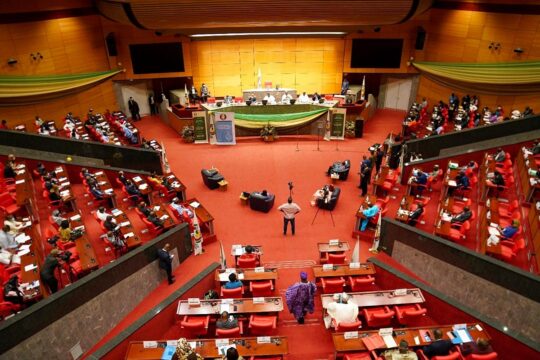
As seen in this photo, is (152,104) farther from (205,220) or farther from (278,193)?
(205,220)

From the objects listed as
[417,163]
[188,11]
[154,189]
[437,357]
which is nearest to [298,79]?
[188,11]

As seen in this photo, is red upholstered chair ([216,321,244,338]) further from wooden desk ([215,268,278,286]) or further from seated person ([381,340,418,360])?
seated person ([381,340,418,360])

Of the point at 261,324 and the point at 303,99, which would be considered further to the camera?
the point at 303,99

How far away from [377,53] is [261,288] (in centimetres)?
1638

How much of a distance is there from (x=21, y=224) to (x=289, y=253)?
23.0 feet

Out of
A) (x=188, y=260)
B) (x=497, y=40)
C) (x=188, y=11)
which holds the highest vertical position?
(x=188, y=11)

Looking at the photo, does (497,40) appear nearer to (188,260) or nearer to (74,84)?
(188,260)

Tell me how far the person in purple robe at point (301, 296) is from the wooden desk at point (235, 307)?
0.31 metres

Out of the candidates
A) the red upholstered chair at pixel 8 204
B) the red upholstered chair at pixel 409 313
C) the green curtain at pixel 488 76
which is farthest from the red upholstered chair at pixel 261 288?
the green curtain at pixel 488 76

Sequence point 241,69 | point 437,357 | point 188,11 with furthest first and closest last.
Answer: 1. point 241,69
2. point 188,11
3. point 437,357

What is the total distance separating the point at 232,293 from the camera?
838 centimetres

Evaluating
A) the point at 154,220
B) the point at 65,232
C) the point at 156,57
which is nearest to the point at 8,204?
the point at 65,232

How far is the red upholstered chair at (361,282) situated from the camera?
28.6 ft

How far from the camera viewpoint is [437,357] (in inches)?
260
